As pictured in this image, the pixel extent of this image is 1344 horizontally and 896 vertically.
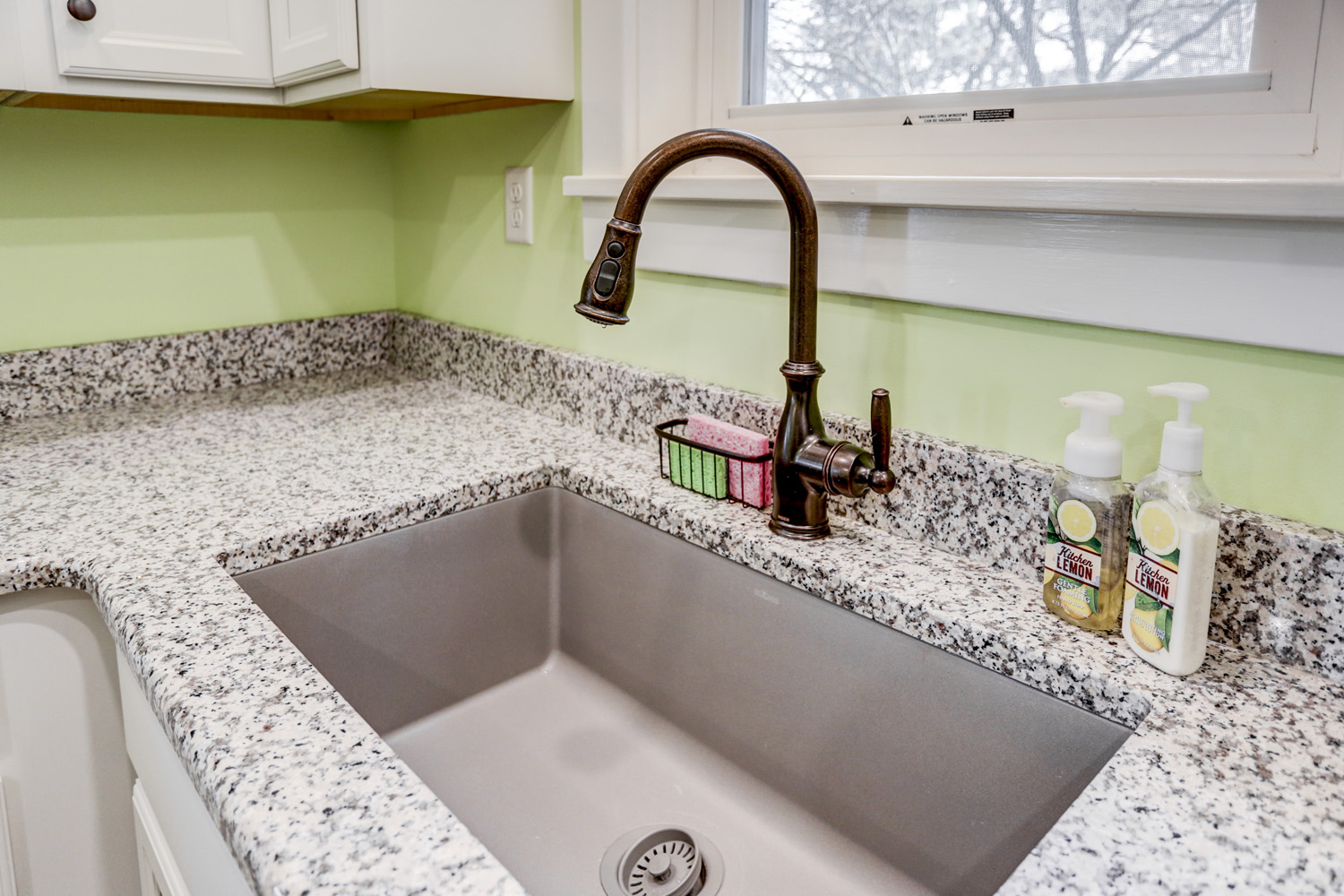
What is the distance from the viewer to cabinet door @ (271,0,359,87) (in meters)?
0.99

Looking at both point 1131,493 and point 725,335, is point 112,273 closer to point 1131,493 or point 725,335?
point 725,335

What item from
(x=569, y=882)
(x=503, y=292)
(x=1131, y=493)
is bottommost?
(x=569, y=882)

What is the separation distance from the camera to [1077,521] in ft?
2.25

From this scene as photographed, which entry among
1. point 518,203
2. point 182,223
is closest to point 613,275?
point 518,203

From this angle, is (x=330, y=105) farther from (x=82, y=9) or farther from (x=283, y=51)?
(x=82, y=9)

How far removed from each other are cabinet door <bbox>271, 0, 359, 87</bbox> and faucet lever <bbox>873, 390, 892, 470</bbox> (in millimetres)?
674

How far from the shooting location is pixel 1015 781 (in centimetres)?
70

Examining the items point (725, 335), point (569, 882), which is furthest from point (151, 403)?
point (569, 882)

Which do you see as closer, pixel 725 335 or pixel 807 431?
pixel 807 431

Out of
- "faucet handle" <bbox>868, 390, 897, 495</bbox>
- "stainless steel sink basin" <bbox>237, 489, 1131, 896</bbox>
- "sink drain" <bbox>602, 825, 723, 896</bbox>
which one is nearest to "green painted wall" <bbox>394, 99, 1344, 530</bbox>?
"faucet handle" <bbox>868, 390, 897, 495</bbox>

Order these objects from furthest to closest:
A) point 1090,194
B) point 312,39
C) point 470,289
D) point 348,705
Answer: point 470,289, point 312,39, point 1090,194, point 348,705

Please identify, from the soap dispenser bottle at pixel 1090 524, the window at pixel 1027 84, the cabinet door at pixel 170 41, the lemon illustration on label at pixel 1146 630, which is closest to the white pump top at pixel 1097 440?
the soap dispenser bottle at pixel 1090 524

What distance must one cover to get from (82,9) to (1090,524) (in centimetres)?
111

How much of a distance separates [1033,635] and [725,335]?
1.63 ft
